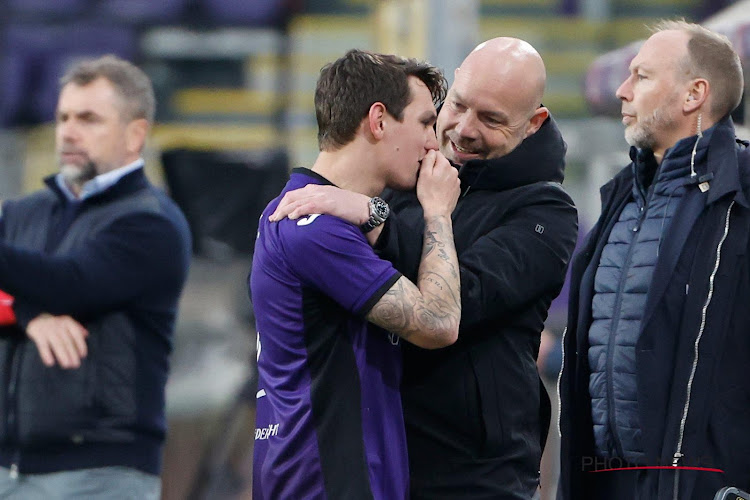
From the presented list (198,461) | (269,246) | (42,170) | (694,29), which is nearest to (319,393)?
(269,246)

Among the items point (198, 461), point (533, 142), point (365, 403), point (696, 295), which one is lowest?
point (198, 461)

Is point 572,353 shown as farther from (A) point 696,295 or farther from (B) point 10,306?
(B) point 10,306

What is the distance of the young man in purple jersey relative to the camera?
2.77m

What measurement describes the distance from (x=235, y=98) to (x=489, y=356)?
35.7ft

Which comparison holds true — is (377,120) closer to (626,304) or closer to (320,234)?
(320,234)

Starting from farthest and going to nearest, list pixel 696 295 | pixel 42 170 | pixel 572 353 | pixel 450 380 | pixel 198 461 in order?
pixel 42 170
pixel 198 461
pixel 572 353
pixel 696 295
pixel 450 380

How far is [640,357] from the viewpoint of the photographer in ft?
10.6

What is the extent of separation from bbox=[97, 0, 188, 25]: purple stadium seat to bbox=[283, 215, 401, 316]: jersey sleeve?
9.91 meters

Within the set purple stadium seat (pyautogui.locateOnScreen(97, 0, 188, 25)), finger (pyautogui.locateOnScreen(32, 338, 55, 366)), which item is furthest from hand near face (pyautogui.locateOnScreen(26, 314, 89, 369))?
purple stadium seat (pyautogui.locateOnScreen(97, 0, 188, 25))

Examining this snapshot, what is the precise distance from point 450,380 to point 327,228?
0.48 meters

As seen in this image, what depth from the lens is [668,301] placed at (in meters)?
3.24

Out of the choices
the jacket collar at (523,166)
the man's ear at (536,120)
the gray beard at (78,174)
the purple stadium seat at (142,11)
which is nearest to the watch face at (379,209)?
the jacket collar at (523,166)

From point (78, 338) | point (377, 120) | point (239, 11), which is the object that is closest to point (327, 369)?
point (377, 120)

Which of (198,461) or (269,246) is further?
(198,461)
